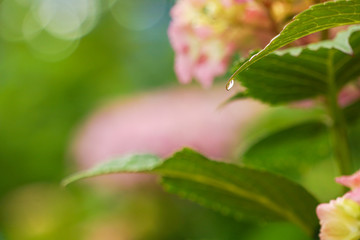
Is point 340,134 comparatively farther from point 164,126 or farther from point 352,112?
point 164,126

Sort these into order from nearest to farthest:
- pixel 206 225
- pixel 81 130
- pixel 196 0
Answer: pixel 196 0 → pixel 206 225 → pixel 81 130

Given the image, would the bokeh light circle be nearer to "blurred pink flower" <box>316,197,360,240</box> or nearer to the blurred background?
the blurred background

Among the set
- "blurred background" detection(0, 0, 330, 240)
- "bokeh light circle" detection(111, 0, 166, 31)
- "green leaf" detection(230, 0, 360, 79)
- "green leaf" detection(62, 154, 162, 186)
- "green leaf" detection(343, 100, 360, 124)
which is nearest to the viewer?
"green leaf" detection(230, 0, 360, 79)

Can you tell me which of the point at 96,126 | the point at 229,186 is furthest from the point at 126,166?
the point at 96,126

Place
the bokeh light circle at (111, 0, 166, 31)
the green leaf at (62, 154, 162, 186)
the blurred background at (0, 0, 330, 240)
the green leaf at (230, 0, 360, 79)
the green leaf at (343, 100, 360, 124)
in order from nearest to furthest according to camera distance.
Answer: the green leaf at (230, 0, 360, 79) < the green leaf at (62, 154, 162, 186) < the green leaf at (343, 100, 360, 124) < the blurred background at (0, 0, 330, 240) < the bokeh light circle at (111, 0, 166, 31)

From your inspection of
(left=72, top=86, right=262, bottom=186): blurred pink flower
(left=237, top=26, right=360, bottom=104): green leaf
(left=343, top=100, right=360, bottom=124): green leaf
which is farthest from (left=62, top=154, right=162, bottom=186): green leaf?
(left=72, top=86, right=262, bottom=186): blurred pink flower

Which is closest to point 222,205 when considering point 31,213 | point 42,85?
point 31,213

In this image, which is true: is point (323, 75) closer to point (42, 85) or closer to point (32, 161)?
point (32, 161)

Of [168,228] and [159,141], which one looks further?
[159,141]
